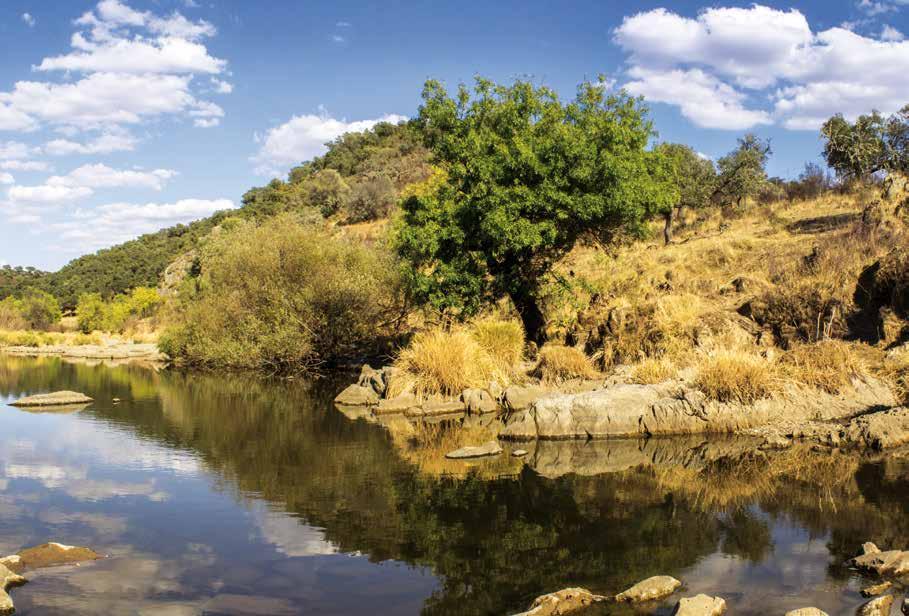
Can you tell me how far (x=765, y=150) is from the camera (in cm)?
4012

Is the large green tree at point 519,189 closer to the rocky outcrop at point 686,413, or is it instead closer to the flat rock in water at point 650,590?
the rocky outcrop at point 686,413

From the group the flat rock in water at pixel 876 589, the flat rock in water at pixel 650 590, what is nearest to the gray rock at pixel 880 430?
the flat rock in water at pixel 876 589

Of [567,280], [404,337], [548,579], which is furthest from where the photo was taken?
[404,337]

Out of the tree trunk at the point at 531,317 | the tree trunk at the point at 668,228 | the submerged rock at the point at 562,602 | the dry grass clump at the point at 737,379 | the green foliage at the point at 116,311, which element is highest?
the tree trunk at the point at 668,228

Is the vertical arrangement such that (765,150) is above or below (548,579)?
above

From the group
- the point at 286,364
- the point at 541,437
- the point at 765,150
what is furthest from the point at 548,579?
the point at 765,150

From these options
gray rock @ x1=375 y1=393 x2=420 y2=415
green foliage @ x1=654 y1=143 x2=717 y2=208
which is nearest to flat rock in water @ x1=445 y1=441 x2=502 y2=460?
gray rock @ x1=375 y1=393 x2=420 y2=415

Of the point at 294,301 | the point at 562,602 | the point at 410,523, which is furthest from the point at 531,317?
the point at 562,602

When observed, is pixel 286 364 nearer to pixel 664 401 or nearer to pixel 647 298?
pixel 647 298

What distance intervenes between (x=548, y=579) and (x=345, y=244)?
2689 cm

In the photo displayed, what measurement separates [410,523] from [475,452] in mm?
4648

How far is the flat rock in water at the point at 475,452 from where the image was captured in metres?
15.3

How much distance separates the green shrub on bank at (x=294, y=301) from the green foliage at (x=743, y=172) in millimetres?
19286

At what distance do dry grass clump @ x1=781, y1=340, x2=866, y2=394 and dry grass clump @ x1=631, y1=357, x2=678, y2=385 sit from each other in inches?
102
